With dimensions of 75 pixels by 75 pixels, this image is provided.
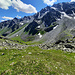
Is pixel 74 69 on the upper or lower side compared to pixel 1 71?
lower

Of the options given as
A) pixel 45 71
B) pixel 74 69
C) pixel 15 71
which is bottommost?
pixel 74 69

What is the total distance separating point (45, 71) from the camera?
16.8m

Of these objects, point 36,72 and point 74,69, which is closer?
point 36,72

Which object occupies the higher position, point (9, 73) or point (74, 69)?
point (9, 73)

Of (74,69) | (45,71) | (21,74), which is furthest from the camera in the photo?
(74,69)

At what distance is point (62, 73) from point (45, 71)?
16.4ft

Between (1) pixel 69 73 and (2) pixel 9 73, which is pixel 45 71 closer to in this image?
(1) pixel 69 73

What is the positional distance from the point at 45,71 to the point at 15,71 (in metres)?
8.48

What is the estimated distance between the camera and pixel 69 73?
1723 centimetres

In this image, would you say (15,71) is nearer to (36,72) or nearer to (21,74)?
(21,74)

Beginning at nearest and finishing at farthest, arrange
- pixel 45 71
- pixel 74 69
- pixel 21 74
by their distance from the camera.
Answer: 1. pixel 21 74
2. pixel 45 71
3. pixel 74 69

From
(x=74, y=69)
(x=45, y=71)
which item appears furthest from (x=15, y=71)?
(x=74, y=69)

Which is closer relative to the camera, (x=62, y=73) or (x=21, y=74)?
(x=21, y=74)

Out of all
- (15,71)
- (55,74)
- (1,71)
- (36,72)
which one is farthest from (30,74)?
(1,71)
